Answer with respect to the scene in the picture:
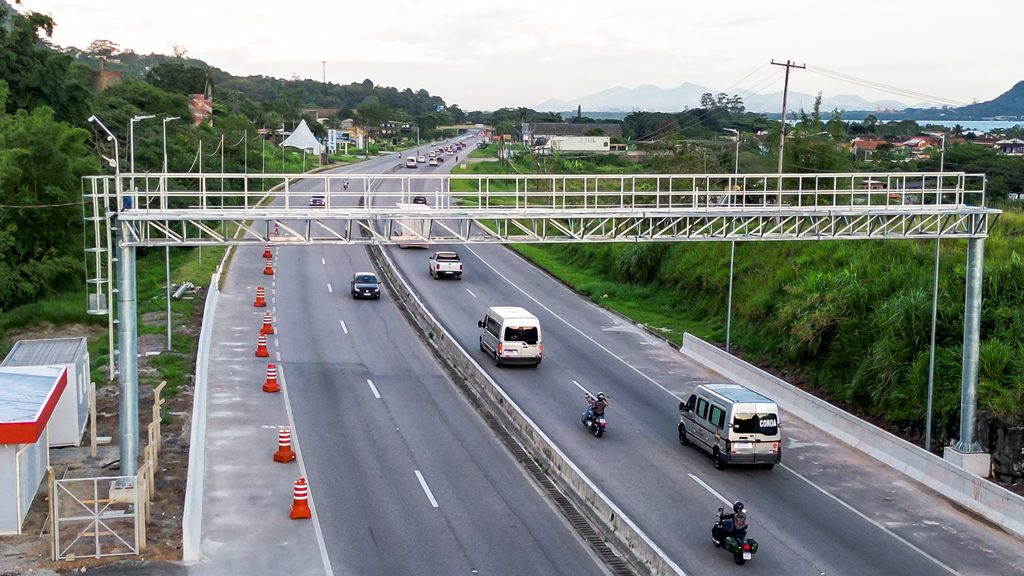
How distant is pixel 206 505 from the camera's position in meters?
23.4

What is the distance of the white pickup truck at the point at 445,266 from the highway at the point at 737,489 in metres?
15.6

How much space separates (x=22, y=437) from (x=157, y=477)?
4421 mm

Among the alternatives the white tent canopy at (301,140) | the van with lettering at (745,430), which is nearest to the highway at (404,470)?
the van with lettering at (745,430)

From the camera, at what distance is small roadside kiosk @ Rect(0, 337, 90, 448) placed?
26844mm

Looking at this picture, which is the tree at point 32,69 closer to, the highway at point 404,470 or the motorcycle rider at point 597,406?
the highway at point 404,470

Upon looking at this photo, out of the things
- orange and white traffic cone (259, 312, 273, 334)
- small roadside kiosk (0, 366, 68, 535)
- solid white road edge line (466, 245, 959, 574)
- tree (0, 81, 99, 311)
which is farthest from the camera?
tree (0, 81, 99, 311)

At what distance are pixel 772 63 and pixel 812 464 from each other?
2891 centimetres

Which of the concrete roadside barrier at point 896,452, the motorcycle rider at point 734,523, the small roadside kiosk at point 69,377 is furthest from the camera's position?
the small roadside kiosk at point 69,377

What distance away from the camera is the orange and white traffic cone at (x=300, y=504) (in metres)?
22.7

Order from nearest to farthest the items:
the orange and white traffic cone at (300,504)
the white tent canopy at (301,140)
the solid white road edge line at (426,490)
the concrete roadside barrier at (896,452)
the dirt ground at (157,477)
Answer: the dirt ground at (157,477)
the orange and white traffic cone at (300,504)
the concrete roadside barrier at (896,452)
the solid white road edge line at (426,490)
the white tent canopy at (301,140)

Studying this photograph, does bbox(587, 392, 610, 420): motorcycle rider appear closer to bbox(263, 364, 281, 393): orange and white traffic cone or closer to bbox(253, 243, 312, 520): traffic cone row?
bbox(253, 243, 312, 520): traffic cone row

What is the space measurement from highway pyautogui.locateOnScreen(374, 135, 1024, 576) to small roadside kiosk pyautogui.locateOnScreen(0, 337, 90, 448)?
12.7 m

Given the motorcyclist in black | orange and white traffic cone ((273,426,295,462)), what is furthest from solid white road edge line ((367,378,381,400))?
the motorcyclist in black

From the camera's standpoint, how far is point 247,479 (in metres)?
25.2
